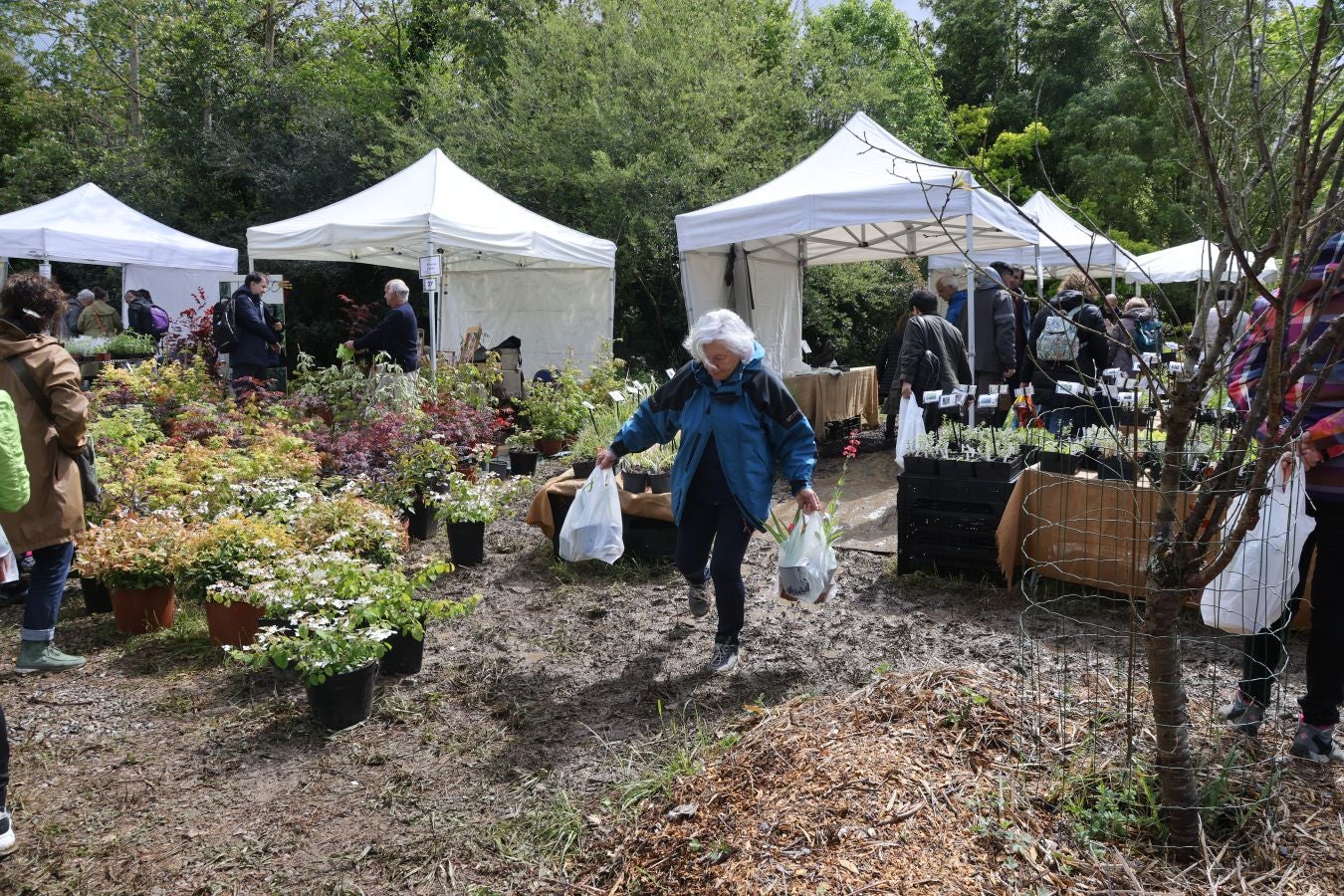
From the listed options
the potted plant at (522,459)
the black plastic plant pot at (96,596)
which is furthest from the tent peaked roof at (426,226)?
the black plastic plant pot at (96,596)

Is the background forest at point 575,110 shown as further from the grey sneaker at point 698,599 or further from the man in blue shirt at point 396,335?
the grey sneaker at point 698,599

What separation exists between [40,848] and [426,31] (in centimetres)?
2496

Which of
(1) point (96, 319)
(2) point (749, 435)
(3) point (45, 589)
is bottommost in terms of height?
(3) point (45, 589)

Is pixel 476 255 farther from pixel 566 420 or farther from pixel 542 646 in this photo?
pixel 542 646

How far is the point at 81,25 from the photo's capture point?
99.8 feet

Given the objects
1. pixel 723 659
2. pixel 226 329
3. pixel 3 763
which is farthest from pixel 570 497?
pixel 226 329

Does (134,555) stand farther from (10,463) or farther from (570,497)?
(570,497)

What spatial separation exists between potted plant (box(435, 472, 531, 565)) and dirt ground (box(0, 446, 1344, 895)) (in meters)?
0.59

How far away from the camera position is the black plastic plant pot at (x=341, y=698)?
12.0ft

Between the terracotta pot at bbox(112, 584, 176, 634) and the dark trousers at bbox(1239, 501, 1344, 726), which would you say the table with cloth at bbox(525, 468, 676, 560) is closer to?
the terracotta pot at bbox(112, 584, 176, 634)

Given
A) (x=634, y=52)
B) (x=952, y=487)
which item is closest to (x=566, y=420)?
(x=952, y=487)

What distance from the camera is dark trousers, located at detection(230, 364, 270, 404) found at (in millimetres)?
8711

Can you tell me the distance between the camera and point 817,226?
27.5 feet

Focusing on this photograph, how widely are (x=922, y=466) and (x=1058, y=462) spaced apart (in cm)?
74
